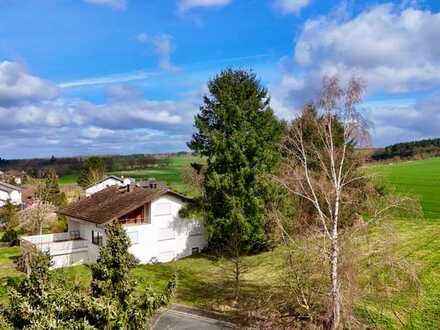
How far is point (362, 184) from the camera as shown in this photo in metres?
21.2

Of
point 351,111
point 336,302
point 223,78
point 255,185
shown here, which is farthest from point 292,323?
point 223,78

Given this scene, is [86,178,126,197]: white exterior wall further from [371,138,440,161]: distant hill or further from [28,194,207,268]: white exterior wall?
[371,138,440,161]: distant hill

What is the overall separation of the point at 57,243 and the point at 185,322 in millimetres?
18787

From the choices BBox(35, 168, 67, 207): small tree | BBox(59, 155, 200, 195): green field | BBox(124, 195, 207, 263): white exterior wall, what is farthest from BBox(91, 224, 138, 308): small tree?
BBox(59, 155, 200, 195): green field

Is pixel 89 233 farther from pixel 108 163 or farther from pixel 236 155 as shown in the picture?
pixel 108 163

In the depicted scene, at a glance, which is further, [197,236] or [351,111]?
[197,236]

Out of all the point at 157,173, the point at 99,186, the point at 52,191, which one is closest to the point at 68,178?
the point at 157,173

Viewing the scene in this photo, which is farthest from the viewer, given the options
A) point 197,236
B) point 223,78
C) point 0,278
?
point 197,236

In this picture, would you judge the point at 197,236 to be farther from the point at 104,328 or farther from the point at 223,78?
the point at 104,328

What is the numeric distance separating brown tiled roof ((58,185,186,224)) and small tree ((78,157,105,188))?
38.5 meters

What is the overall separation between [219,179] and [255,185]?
3164mm

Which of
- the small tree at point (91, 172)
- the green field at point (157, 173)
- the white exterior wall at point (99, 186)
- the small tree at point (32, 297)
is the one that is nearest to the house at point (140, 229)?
the small tree at point (32, 297)

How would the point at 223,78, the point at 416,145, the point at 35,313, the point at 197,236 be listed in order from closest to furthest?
the point at 35,313
the point at 223,78
the point at 197,236
the point at 416,145

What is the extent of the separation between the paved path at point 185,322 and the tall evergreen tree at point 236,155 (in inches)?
411
